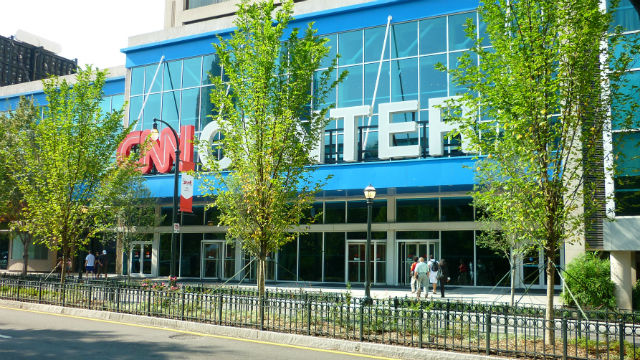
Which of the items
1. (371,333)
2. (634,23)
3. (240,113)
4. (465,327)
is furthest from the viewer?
(634,23)

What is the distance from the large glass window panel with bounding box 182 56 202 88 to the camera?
3472cm

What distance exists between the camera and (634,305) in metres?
19.8

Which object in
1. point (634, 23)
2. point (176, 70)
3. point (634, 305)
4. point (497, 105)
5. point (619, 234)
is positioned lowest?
point (634, 305)

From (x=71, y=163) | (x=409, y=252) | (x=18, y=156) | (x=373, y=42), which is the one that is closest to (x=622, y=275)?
(x=409, y=252)

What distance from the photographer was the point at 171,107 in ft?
116

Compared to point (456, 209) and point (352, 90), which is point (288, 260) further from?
point (352, 90)

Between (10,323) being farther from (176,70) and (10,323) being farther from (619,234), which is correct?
(176,70)

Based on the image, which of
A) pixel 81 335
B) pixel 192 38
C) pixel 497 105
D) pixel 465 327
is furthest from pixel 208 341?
pixel 192 38

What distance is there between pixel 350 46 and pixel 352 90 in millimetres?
2437

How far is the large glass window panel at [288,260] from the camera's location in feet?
110

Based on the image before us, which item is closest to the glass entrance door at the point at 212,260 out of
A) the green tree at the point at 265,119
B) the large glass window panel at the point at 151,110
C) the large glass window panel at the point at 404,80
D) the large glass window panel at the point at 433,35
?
the large glass window panel at the point at 151,110

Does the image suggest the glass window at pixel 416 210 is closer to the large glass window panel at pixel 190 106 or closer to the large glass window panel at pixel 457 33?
the large glass window panel at pixel 457 33

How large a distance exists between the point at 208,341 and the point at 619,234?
14794mm

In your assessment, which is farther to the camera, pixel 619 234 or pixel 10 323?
pixel 619 234
